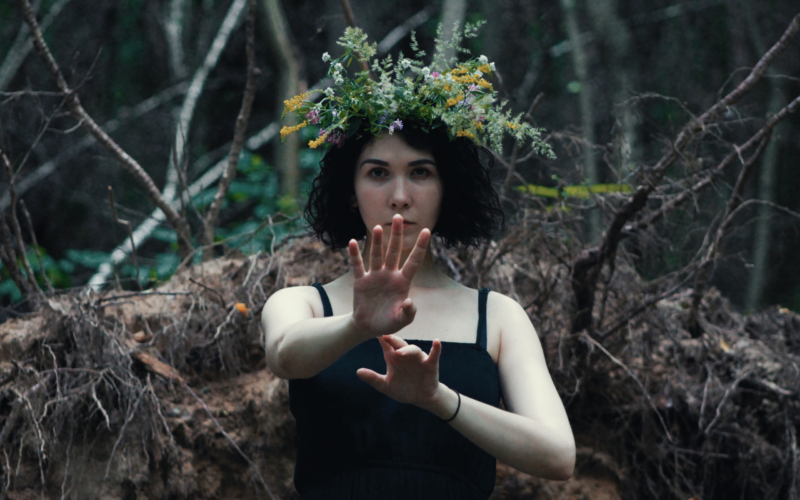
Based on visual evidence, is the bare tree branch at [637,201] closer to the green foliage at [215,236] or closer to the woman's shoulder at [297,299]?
the woman's shoulder at [297,299]

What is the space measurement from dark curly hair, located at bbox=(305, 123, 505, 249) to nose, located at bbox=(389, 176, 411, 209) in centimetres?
13

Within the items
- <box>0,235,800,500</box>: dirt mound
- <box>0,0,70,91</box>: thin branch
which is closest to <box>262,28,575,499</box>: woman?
<box>0,235,800,500</box>: dirt mound

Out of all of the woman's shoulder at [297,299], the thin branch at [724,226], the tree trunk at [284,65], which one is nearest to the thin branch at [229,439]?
the woman's shoulder at [297,299]

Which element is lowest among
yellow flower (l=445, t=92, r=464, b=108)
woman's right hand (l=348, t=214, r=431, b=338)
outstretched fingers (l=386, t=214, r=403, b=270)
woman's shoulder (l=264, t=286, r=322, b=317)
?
woman's shoulder (l=264, t=286, r=322, b=317)

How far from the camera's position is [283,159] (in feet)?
19.7

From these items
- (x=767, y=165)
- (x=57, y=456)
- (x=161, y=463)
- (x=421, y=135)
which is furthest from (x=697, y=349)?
(x=767, y=165)

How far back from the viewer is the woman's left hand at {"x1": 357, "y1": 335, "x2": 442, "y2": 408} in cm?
142

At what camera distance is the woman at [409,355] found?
4.82ft

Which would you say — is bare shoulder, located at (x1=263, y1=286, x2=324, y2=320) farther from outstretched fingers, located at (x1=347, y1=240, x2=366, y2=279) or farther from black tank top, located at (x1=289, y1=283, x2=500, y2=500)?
outstretched fingers, located at (x1=347, y1=240, x2=366, y2=279)

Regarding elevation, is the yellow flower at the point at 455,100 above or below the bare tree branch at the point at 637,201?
above

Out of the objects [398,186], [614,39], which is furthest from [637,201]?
[614,39]

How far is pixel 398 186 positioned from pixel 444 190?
0.22 meters

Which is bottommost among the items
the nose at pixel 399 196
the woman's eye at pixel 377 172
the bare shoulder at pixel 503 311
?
the bare shoulder at pixel 503 311

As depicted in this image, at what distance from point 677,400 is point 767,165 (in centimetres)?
496
